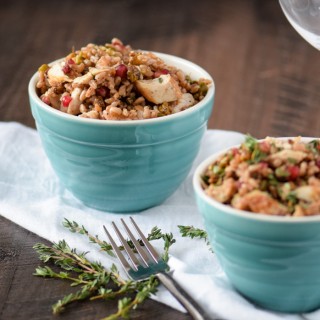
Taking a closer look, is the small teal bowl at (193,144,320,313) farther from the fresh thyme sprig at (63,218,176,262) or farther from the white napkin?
the fresh thyme sprig at (63,218,176,262)

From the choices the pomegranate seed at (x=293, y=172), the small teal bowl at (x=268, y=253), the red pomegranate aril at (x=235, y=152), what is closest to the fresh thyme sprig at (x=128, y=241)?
the small teal bowl at (x=268, y=253)

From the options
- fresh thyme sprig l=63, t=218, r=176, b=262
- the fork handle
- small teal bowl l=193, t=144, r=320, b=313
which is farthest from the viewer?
fresh thyme sprig l=63, t=218, r=176, b=262

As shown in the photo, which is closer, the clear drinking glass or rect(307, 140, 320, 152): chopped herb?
rect(307, 140, 320, 152): chopped herb

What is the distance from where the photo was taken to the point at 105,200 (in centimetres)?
238

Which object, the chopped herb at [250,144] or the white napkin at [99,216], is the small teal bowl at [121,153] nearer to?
the white napkin at [99,216]

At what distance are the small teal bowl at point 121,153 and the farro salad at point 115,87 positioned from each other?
0.04 meters

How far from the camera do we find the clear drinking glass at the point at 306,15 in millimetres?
2398

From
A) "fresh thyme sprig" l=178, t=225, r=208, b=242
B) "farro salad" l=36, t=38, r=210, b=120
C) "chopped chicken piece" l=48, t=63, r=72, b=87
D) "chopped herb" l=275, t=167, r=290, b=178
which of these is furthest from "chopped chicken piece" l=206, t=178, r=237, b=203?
"chopped chicken piece" l=48, t=63, r=72, b=87

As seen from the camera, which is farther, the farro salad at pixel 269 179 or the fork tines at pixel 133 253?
the fork tines at pixel 133 253

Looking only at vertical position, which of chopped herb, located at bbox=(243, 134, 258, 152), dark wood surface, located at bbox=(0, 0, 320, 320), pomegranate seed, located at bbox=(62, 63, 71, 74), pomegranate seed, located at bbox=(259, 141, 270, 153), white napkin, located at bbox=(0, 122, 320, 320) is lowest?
dark wood surface, located at bbox=(0, 0, 320, 320)

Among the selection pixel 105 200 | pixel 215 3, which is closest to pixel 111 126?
pixel 105 200

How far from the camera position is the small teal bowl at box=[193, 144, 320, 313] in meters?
1.67

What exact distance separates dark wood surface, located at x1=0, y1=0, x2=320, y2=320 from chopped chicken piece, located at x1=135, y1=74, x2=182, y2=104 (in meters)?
0.55

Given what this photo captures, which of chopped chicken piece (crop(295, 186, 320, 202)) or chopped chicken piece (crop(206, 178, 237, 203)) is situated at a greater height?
chopped chicken piece (crop(295, 186, 320, 202))
